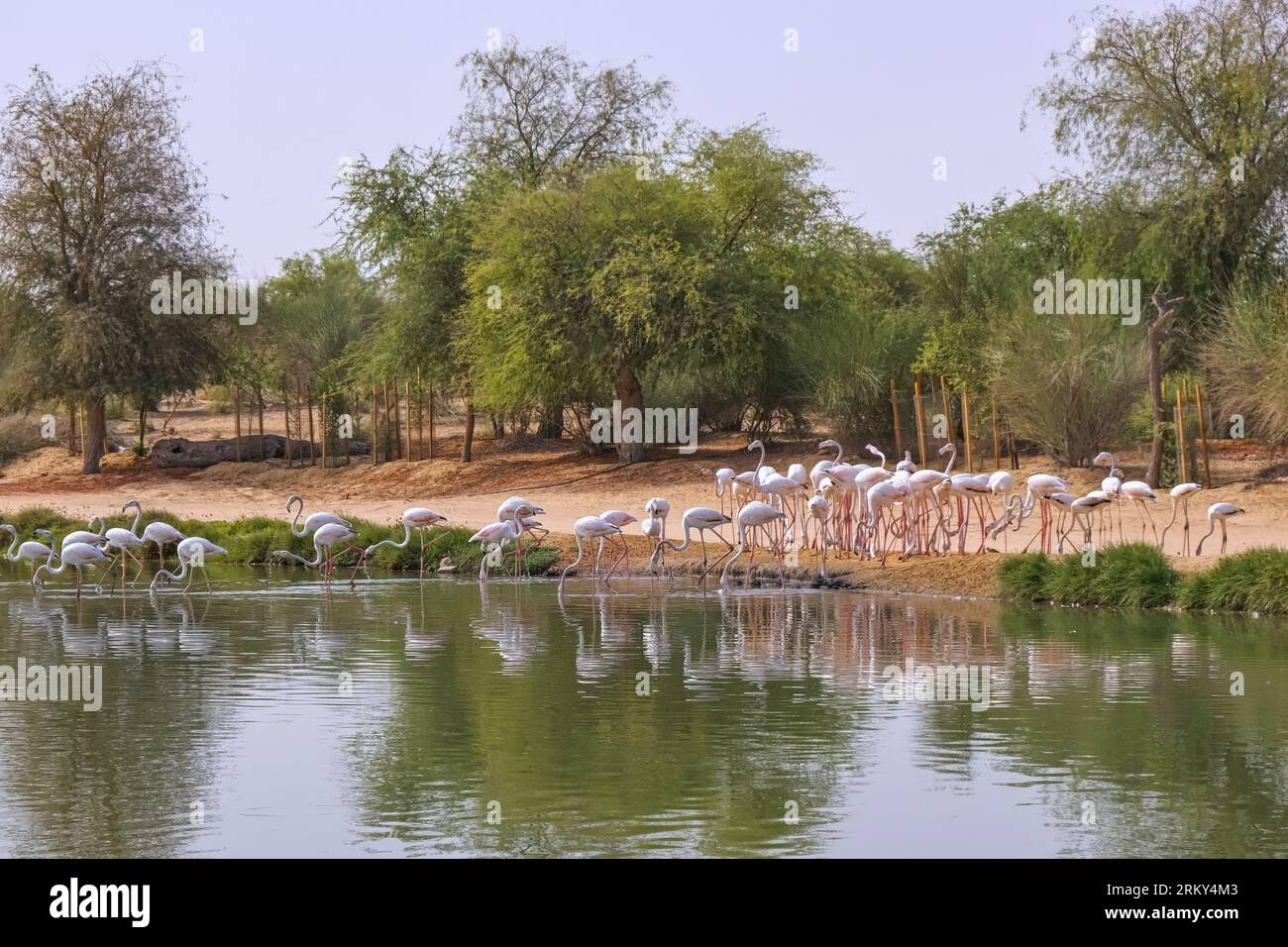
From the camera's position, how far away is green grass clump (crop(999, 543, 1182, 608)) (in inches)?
677

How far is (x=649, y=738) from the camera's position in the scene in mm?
10672

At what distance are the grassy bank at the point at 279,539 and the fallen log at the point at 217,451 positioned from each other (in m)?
11.5

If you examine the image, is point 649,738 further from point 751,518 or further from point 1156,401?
point 1156,401

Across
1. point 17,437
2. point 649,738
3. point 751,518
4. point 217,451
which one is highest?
point 17,437

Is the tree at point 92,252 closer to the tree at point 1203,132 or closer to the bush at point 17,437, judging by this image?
the bush at point 17,437

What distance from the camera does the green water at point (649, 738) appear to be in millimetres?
8453

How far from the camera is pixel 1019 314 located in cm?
2923

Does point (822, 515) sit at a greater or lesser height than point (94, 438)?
lesser

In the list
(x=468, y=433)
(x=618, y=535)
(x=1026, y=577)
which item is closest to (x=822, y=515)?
(x=618, y=535)

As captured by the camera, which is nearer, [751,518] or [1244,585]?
[1244,585]

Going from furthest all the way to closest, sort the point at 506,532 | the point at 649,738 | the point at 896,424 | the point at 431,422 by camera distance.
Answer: the point at 431,422
the point at 896,424
the point at 506,532
the point at 649,738

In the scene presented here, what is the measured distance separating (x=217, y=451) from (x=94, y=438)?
9.07 ft
